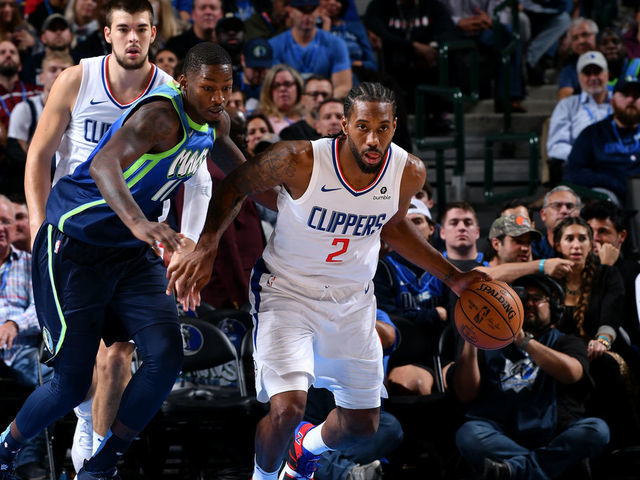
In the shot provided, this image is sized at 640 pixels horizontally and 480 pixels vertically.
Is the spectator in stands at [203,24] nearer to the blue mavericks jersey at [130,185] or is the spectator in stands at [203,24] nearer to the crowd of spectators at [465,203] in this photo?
the crowd of spectators at [465,203]

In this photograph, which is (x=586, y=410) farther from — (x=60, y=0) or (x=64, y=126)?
(x=60, y=0)

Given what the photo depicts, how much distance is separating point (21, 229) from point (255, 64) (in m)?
2.99

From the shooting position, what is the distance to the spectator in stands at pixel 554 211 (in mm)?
6605

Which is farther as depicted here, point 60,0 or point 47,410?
point 60,0

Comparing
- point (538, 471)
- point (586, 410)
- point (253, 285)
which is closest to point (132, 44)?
point (253, 285)

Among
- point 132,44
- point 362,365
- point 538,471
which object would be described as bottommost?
point 538,471

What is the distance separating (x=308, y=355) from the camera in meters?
4.20

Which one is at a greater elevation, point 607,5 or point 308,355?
point 607,5

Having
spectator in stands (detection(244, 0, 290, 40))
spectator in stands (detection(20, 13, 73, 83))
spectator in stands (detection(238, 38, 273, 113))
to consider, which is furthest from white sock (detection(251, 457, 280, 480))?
spectator in stands (detection(244, 0, 290, 40))

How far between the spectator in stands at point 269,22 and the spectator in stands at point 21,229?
3.62m

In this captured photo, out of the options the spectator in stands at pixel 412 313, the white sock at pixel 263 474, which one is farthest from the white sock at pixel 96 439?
the spectator in stands at pixel 412 313

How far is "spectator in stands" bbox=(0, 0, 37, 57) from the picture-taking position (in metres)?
9.00

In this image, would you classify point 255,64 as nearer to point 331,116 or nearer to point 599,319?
point 331,116

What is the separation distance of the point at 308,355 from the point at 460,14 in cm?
692
